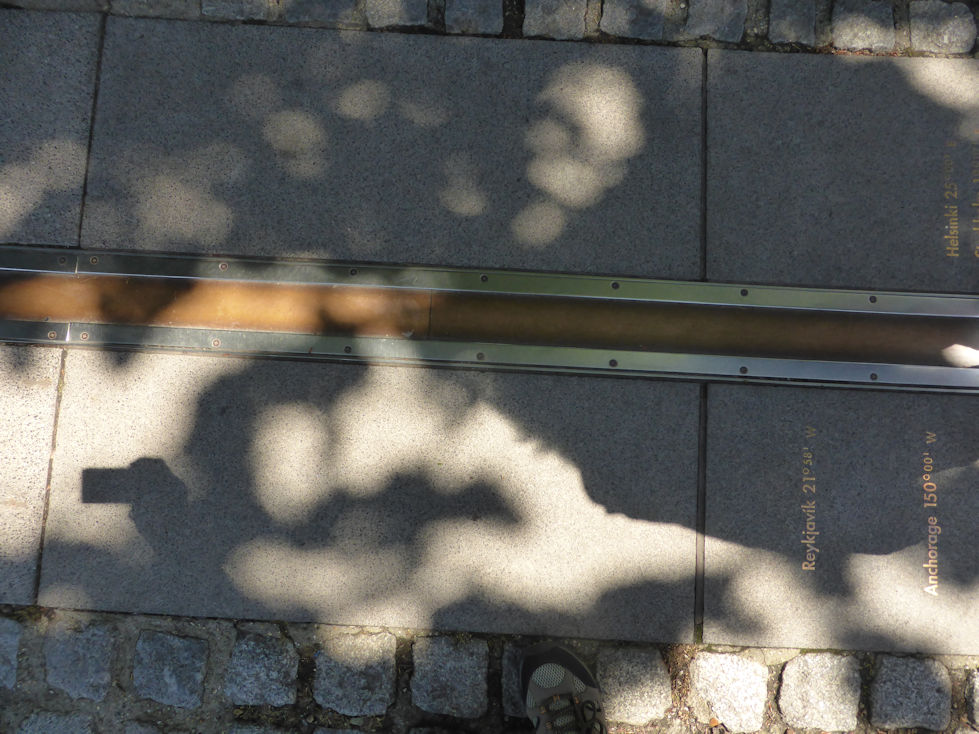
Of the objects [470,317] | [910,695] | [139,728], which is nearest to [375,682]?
[139,728]

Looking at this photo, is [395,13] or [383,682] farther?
[395,13]

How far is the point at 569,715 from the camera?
2.24 meters

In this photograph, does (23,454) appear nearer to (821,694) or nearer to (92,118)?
(92,118)

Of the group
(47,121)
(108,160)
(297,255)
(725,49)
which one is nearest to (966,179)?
(725,49)

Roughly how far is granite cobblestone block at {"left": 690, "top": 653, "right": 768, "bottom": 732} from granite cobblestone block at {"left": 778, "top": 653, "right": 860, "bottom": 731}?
0.33ft

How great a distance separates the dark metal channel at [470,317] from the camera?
2.44 metres

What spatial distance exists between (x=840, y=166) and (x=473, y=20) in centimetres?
167

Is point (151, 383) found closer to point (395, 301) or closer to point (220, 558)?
point (220, 558)

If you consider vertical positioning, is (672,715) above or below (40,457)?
below

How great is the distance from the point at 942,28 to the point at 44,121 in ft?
12.6

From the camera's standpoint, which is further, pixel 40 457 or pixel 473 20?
pixel 473 20

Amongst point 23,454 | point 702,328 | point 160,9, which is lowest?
point 23,454

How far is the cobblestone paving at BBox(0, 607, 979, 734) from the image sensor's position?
231 centimetres

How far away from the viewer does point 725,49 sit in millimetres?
2535
